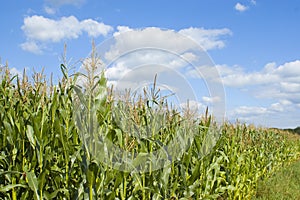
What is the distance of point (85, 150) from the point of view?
10.9 feet

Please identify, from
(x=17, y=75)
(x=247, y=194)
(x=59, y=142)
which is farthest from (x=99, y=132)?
(x=247, y=194)

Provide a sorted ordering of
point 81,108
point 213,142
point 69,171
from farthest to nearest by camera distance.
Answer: point 213,142 → point 81,108 → point 69,171

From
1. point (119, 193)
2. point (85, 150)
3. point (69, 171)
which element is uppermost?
point (85, 150)

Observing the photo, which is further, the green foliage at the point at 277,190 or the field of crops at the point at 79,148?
the green foliage at the point at 277,190

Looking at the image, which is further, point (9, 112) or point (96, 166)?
point (9, 112)

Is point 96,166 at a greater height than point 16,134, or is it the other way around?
point 16,134

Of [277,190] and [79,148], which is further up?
[79,148]

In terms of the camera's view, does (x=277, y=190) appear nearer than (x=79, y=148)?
No

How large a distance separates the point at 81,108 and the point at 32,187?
3.03ft

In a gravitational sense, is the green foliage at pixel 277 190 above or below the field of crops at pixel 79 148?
below

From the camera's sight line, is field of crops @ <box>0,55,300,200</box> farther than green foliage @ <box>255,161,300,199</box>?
No

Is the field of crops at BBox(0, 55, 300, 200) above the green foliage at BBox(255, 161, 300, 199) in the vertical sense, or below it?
above

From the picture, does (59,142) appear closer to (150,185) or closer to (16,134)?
(16,134)

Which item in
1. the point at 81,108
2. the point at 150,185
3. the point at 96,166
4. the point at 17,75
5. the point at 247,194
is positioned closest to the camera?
the point at 96,166
